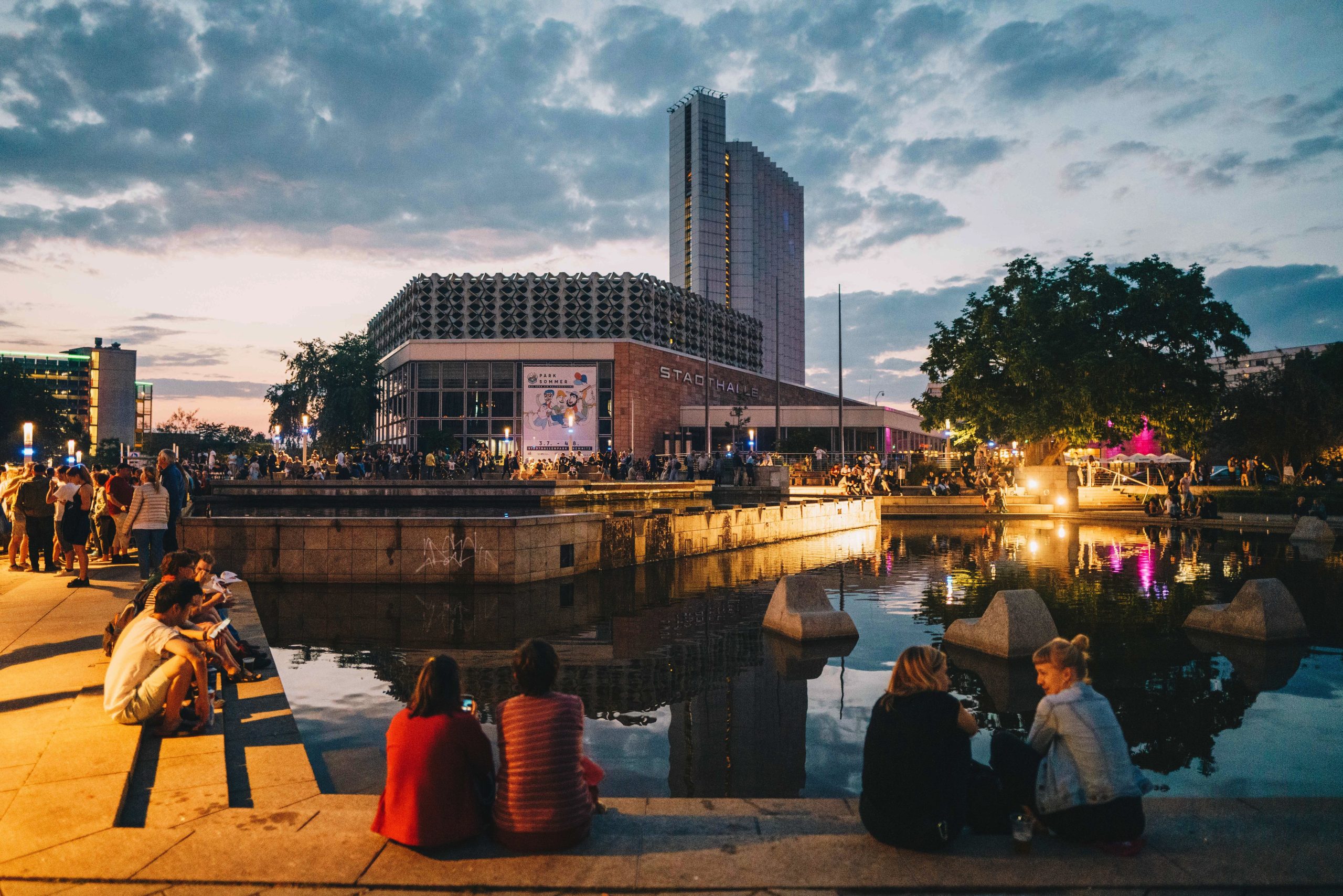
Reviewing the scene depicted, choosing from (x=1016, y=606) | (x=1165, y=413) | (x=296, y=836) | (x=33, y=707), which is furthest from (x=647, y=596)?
(x=1165, y=413)

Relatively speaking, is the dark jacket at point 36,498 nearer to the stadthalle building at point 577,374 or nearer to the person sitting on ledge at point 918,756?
the person sitting on ledge at point 918,756

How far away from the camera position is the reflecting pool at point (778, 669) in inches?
259

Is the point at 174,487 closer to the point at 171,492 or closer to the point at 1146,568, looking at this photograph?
the point at 171,492

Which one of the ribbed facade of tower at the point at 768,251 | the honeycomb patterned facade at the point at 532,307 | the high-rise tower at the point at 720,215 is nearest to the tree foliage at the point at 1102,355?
the honeycomb patterned facade at the point at 532,307

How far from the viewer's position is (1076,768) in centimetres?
419

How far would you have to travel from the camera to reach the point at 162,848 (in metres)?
4.17

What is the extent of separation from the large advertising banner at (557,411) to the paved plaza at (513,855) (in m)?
64.0

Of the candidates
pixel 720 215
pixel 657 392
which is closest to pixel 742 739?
pixel 657 392

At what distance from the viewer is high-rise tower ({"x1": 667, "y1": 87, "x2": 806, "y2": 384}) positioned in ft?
419

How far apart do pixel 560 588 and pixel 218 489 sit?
2789 centimetres

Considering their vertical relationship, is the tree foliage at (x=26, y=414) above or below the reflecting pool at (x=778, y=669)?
above

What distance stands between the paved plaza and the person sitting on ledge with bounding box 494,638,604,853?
0.43 feet

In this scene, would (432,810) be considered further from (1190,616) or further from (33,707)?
(1190,616)

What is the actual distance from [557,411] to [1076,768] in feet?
218
